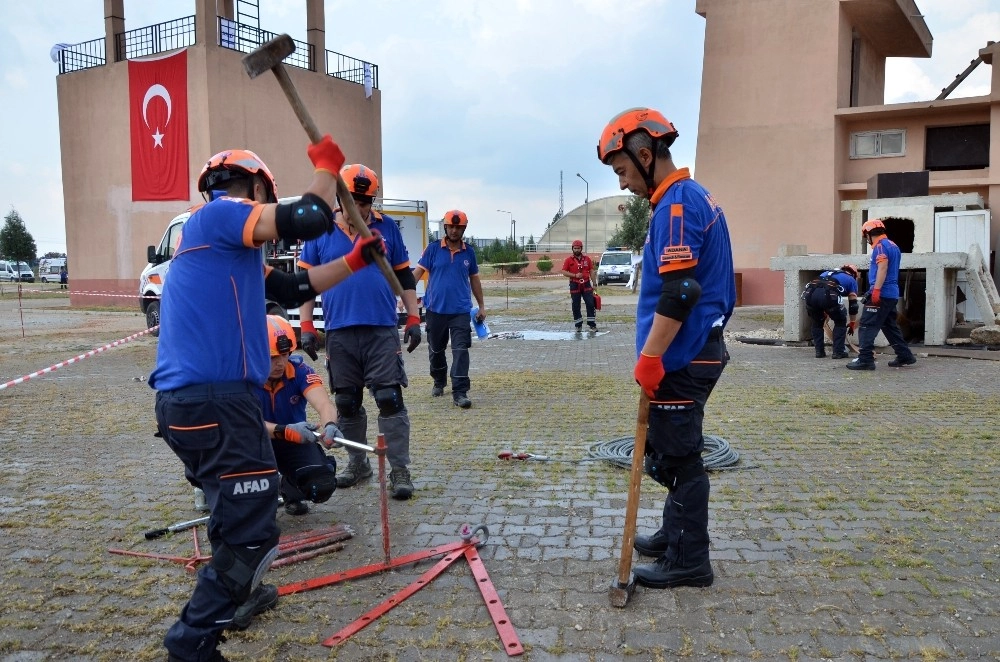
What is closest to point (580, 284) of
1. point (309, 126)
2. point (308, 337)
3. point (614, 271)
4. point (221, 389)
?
point (308, 337)

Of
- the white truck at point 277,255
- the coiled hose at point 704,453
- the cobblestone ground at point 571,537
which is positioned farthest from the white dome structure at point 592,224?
the coiled hose at point 704,453

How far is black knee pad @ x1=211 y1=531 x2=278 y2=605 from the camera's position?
3.02 metres

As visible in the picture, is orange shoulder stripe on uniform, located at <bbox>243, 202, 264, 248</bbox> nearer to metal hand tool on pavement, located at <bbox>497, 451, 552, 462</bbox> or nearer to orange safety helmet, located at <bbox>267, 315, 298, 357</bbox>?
orange safety helmet, located at <bbox>267, 315, 298, 357</bbox>

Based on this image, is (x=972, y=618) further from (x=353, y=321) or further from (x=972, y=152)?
(x=972, y=152)

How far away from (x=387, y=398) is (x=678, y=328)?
2325mm

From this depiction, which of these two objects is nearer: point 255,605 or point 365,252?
point 365,252

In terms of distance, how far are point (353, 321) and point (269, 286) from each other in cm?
166

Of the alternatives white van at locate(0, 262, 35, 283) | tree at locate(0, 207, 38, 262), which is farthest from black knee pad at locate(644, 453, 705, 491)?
tree at locate(0, 207, 38, 262)

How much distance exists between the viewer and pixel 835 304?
11.5m

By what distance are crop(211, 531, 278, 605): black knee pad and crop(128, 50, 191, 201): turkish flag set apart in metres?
28.7

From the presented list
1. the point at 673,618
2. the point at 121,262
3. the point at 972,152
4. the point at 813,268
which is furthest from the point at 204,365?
the point at 121,262

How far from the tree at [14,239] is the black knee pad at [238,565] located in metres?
73.4

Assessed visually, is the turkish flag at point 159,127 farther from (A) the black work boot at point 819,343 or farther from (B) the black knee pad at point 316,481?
(B) the black knee pad at point 316,481

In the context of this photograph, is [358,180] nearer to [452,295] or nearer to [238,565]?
[238,565]
